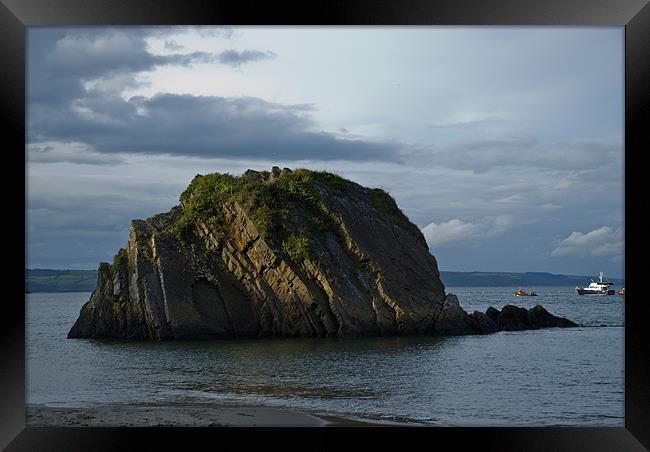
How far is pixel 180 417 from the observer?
14109 millimetres

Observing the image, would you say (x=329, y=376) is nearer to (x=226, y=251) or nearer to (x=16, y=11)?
(x=226, y=251)

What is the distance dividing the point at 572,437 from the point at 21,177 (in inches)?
293

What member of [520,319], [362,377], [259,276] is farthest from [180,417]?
[520,319]

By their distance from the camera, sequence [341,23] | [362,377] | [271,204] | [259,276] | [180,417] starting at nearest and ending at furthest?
[341,23] → [180,417] → [362,377] → [259,276] → [271,204]

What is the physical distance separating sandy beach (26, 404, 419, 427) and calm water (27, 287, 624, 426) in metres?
1.36

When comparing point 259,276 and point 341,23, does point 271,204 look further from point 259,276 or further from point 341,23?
point 341,23

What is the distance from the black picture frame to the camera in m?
9.34

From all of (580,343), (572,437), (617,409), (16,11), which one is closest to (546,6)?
(572,437)

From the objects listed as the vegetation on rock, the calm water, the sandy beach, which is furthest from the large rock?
the sandy beach

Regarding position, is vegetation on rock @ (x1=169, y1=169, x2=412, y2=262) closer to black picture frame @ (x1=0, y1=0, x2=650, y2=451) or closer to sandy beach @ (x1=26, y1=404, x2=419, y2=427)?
sandy beach @ (x1=26, y1=404, x2=419, y2=427)

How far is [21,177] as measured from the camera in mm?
9656

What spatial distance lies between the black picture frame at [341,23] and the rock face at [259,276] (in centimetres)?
2188

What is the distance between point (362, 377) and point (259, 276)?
36.8 feet

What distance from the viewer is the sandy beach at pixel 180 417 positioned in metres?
13.6
